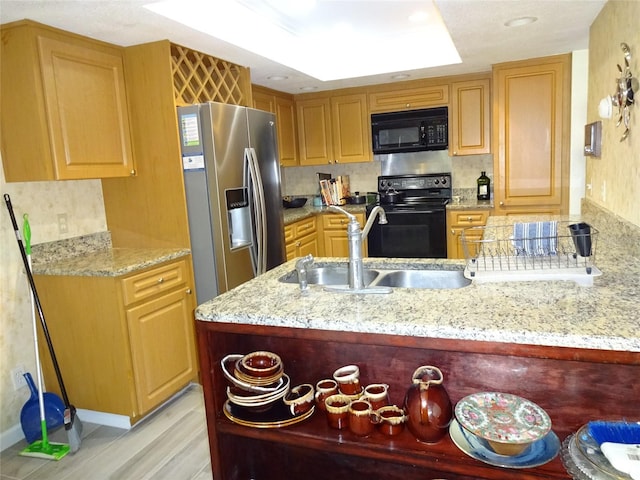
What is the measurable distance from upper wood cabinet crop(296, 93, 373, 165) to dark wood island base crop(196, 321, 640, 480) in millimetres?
3578

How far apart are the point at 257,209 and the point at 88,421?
1676mm

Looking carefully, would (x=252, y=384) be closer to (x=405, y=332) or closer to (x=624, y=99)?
(x=405, y=332)

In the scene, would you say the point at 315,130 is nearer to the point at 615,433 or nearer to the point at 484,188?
the point at 484,188

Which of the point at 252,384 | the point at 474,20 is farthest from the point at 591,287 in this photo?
the point at 474,20

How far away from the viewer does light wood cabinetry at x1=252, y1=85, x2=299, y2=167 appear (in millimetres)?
4488

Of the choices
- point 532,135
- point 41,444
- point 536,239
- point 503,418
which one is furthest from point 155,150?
point 532,135

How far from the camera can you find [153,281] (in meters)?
2.71

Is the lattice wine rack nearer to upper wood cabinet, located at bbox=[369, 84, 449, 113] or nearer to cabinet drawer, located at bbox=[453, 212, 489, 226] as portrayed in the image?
upper wood cabinet, located at bbox=[369, 84, 449, 113]

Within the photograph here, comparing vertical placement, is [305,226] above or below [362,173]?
below

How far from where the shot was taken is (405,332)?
4.14 ft

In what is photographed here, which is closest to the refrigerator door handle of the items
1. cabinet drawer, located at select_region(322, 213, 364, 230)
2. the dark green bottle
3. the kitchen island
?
cabinet drawer, located at select_region(322, 213, 364, 230)

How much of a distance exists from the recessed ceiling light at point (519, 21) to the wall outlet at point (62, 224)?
2.96 metres

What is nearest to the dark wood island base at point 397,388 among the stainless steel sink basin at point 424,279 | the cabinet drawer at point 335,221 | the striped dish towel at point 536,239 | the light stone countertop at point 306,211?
the stainless steel sink basin at point 424,279

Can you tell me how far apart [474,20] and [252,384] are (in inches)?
96.3
